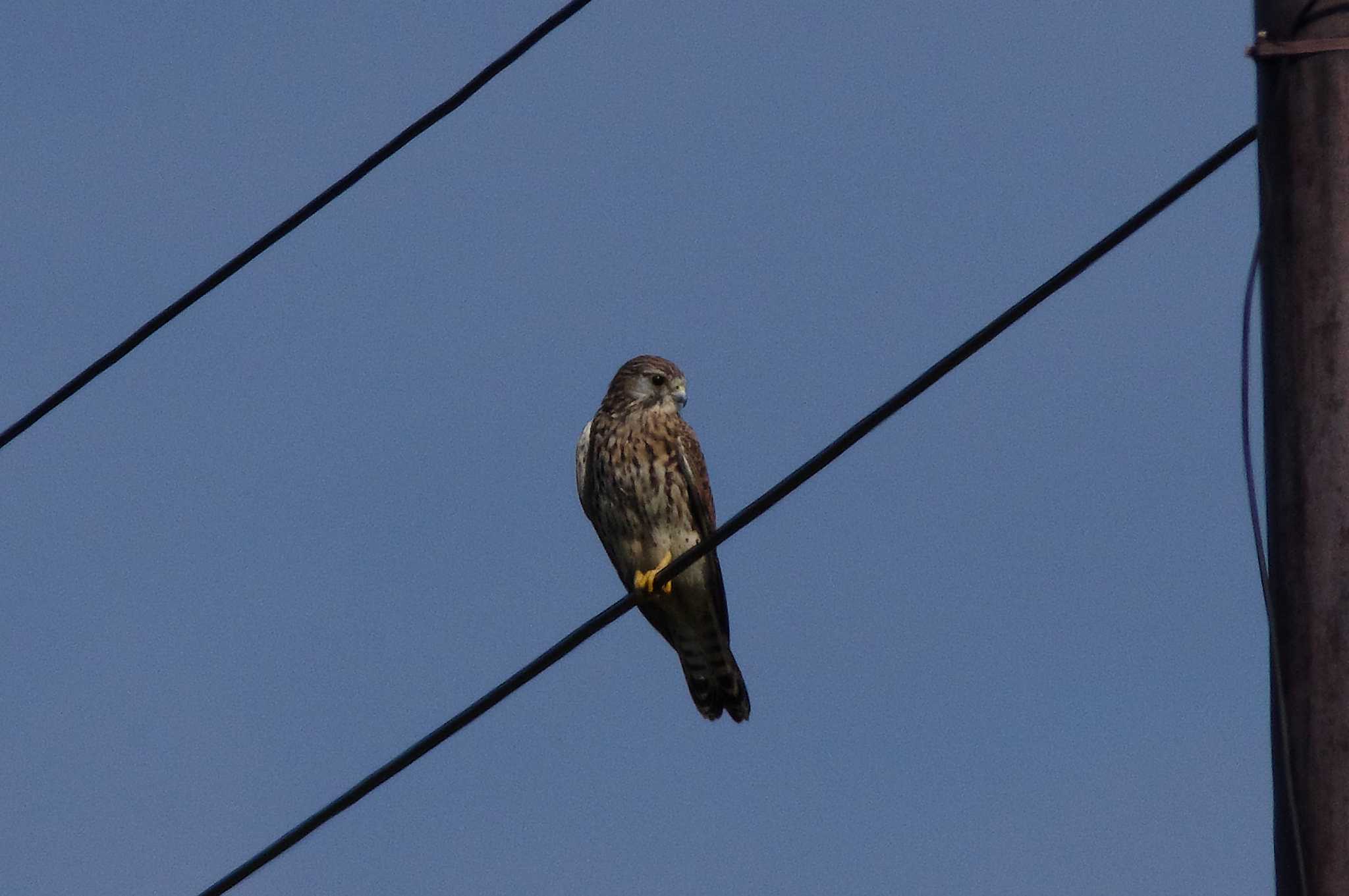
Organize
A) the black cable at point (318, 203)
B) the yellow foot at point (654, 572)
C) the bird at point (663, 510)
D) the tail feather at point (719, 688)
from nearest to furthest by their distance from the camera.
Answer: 1. the black cable at point (318, 203)
2. the yellow foot at point (654, 572)
3. the bird at point (663, 510)
4. the tail feather at point (719, 688)

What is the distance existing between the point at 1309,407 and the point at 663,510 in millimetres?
5759

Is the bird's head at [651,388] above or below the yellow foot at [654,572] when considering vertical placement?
above

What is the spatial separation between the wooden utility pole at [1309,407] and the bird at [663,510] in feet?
17.9

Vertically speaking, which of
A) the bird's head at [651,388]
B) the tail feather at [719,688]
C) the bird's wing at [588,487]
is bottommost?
the tail feather at [719,688]

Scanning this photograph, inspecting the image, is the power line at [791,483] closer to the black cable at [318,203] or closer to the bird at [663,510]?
the black cable at [318,203]

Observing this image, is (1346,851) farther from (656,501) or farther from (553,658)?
(656,501)

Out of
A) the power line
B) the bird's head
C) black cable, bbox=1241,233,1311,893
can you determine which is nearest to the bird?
the bird's head

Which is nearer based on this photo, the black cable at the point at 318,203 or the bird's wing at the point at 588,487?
the black cable at the point at 318,203

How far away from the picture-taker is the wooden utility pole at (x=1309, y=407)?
281 centimetres

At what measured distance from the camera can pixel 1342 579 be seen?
9.34 ft

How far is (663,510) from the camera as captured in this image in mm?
8570

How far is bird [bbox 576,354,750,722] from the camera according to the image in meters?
8.60

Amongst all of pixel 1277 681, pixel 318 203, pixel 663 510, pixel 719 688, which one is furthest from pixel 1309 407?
pixel 719 688

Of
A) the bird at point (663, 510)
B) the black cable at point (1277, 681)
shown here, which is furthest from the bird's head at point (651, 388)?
the black cable at point (1277, 681)
